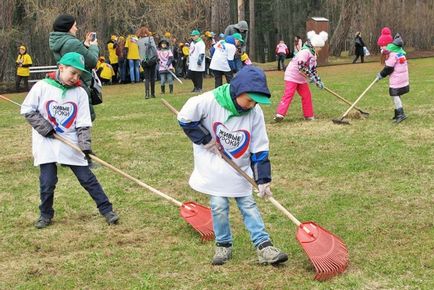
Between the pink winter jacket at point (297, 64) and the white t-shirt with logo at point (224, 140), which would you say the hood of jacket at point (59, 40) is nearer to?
→ the white t-shirt with logo at point (224, 140)

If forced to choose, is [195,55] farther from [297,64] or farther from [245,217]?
[245,217]

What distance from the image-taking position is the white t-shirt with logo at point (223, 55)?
13000mm

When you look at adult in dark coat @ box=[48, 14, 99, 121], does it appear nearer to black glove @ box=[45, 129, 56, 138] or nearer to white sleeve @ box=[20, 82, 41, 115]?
white sleeve @ box=[20, 82, 41, 115]

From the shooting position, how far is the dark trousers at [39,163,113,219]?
203 inches

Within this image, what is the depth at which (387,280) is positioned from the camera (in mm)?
3820

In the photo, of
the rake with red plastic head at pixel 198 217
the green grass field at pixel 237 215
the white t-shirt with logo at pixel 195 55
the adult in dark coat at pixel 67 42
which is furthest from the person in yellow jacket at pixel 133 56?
the rake with red plastic head at pixel 198 217

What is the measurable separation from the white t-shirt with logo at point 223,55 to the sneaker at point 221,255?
9.15m

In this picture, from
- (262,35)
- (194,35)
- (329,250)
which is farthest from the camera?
(262,35)

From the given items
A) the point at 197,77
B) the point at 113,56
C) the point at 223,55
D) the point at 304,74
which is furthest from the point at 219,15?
the point at 304,74

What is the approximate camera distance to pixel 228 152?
4.16 m

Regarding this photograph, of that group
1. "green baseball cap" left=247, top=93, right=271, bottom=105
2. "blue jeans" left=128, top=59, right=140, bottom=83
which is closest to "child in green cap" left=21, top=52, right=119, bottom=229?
"green baseball cap" left=247, top=93, right=271, bottom=105

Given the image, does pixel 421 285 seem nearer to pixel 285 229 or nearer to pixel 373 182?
pixel 285 229

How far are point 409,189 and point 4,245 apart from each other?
3748mm

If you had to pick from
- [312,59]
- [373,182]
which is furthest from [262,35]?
[373,182]
